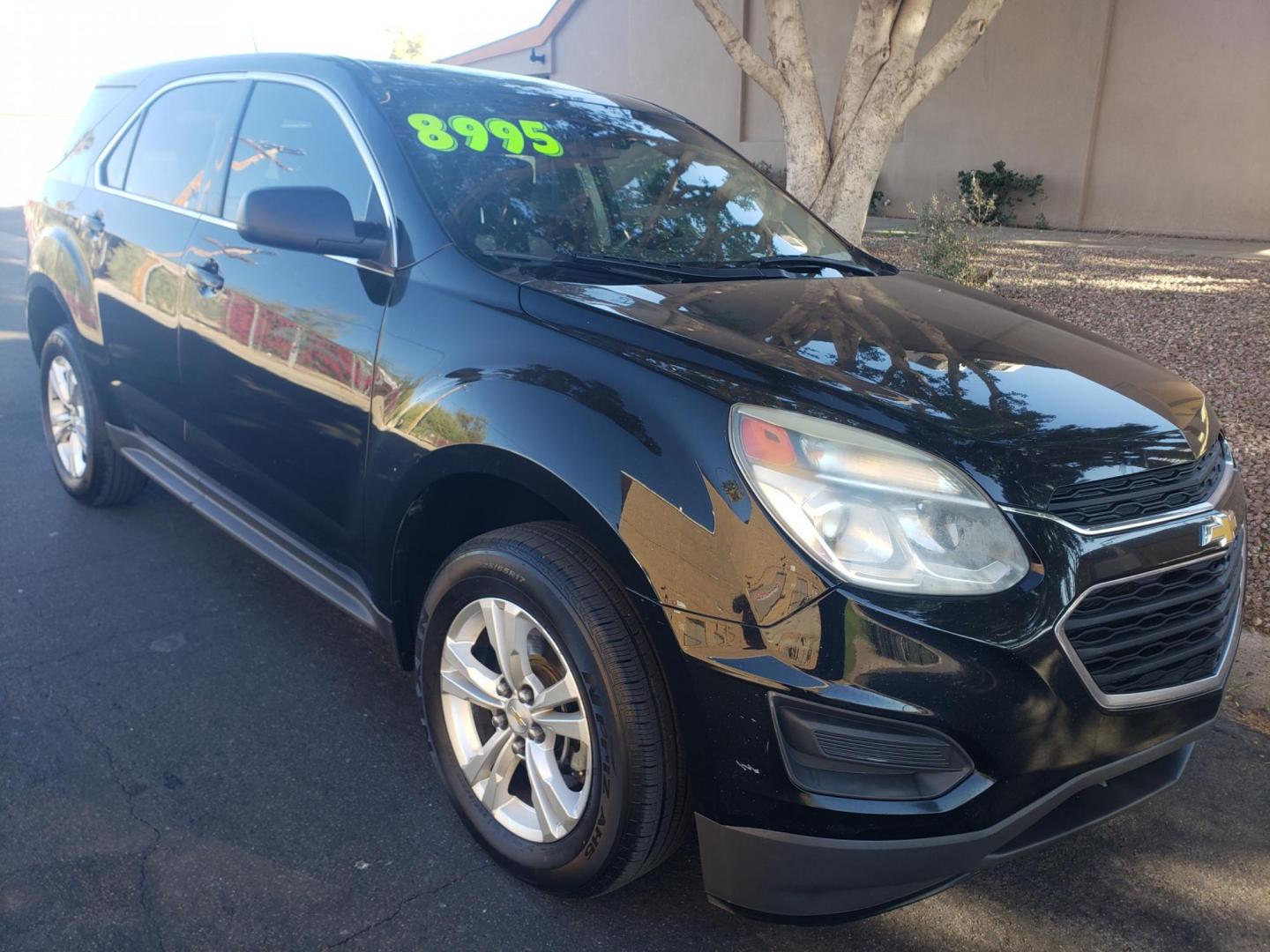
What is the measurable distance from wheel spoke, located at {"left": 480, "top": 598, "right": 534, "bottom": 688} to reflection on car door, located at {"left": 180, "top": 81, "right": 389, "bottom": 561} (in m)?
0.61

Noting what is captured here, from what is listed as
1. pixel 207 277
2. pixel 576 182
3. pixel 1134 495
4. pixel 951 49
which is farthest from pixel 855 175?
pixel 1134 495

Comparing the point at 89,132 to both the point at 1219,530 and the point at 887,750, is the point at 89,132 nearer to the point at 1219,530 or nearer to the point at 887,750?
the point at 887,750

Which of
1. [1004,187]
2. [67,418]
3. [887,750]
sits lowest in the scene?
[67,418]

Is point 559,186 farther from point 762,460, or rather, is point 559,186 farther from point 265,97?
point 762,460

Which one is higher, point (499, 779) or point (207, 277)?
point (207, 277)

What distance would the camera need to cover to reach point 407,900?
242 cm

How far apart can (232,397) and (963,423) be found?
2.22m

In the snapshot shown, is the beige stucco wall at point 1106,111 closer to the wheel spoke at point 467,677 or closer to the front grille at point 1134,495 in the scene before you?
the front grille at point 1134,495

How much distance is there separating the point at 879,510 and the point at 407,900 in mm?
1427

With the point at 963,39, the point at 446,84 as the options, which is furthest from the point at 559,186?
the point at 963,39

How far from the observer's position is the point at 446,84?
10.8 feet

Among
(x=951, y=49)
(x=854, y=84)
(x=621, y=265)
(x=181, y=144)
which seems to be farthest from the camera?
(x=854, y=84)

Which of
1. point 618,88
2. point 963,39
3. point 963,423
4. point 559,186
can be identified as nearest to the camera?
point 963,423

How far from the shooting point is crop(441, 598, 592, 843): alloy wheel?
232 centimetres
